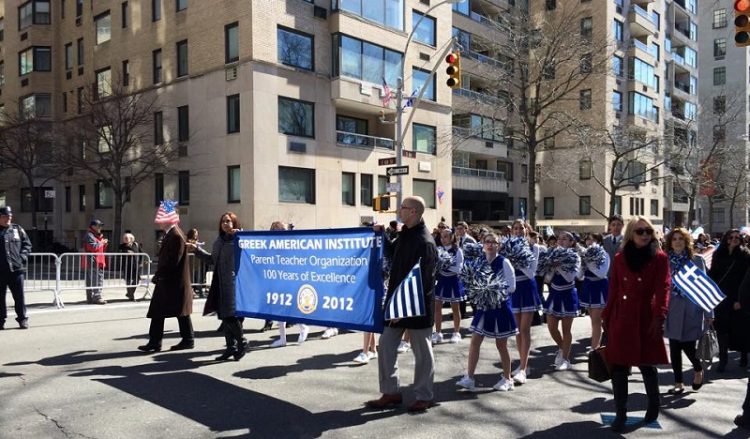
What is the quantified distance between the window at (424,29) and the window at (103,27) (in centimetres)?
1662

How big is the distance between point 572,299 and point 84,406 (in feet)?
19.3

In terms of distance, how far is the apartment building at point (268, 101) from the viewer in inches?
1057

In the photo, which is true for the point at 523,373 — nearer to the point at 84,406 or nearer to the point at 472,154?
the point at 84,406

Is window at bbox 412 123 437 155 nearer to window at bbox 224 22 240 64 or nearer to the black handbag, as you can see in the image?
window at bbox 224 22 240 64

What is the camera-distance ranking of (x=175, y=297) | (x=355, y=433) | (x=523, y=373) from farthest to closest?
(x=175, y=297) → (x=523, y=373) → (x=355, y=433)

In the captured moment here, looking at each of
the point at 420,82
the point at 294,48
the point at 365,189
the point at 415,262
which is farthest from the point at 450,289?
the point at 420,82

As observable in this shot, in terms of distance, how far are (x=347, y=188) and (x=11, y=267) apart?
20829 millimetres

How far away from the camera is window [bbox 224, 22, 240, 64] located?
89.2ft

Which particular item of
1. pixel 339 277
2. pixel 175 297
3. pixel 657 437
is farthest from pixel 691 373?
pixel 175 297

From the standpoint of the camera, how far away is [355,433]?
5371 mm

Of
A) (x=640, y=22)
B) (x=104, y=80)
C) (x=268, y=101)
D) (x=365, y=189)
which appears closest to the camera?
(x=268, y=101)

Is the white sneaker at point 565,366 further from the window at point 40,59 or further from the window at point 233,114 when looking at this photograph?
the window at point 40,59

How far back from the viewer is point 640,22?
4969cm

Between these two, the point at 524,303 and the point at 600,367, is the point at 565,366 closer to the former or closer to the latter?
the point at 524,303
